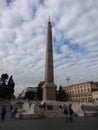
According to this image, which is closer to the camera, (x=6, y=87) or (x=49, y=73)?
(x=49, y=73)

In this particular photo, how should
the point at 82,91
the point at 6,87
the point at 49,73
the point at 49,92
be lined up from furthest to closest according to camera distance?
the point at 82,91 → the point at 6,87 → the point at 49,92 → the point at 49,73

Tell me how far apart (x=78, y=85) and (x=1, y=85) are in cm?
4654

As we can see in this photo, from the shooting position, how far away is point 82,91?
106 metres

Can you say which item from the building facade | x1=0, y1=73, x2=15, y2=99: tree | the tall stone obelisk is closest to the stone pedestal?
the tall stone obelisk

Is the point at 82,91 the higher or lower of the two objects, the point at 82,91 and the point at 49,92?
the higher

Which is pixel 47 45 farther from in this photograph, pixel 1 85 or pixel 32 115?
pixel 1 85

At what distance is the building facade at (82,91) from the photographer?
102250mm

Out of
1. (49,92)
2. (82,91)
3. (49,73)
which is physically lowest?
(49,92)

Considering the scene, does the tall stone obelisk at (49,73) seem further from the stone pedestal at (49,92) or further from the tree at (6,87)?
the tree at (6,87)

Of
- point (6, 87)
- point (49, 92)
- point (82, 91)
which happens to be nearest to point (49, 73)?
point (49, 92)

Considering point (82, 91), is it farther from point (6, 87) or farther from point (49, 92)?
point (49, 92)

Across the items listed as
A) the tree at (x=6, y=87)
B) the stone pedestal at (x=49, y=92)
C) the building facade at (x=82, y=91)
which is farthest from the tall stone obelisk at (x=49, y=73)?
the building facade at (x=82, y=91)

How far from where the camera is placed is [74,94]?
110875 mm

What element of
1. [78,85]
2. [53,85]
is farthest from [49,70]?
[78,85]
